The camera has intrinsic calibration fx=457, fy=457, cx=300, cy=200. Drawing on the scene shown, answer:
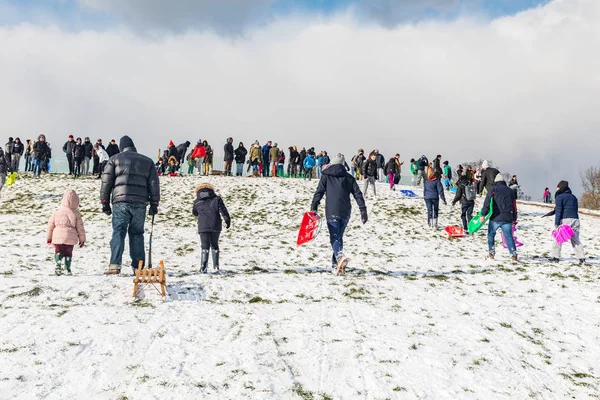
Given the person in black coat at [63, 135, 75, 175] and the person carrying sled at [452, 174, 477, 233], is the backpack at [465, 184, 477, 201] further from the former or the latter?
the person in black coat at [63, 135, 75, 175]

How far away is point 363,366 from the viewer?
490 cm

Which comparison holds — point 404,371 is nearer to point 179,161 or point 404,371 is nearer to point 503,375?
point 503,375

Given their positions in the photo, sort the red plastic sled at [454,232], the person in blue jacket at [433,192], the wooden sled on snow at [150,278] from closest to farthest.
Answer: the wooden sled on snow at [150,278] → the red plastic sled at [454,232] → the person in blue jacket at [433,192]

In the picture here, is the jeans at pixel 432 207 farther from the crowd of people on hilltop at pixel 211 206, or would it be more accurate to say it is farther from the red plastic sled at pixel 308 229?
the red plastic sled at pixel 308 229

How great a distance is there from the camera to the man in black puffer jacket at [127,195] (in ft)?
26.4

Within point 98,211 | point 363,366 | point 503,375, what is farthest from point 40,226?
point 503,375

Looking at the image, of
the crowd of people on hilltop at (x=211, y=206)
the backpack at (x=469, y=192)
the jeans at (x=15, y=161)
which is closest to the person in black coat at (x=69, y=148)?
the jeans at (x=15, y=161)

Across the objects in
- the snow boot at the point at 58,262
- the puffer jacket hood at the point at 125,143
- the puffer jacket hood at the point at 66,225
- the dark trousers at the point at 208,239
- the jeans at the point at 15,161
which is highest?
the jeans at the point at 15,161

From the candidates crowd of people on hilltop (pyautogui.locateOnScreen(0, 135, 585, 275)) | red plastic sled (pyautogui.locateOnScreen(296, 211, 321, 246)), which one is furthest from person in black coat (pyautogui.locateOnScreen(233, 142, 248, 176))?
red plastic sled (pyautogui.locateOnScreen(296, 211, 321, 246))

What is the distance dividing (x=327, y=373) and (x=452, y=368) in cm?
140

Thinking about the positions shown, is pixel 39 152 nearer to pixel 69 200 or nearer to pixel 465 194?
pixel 69 200

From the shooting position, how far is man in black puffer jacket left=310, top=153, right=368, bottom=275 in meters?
8.93

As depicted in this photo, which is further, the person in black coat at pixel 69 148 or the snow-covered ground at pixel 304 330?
the person in black coat at pixel 69 148

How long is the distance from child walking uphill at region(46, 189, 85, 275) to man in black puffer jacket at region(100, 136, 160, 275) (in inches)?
25.4
